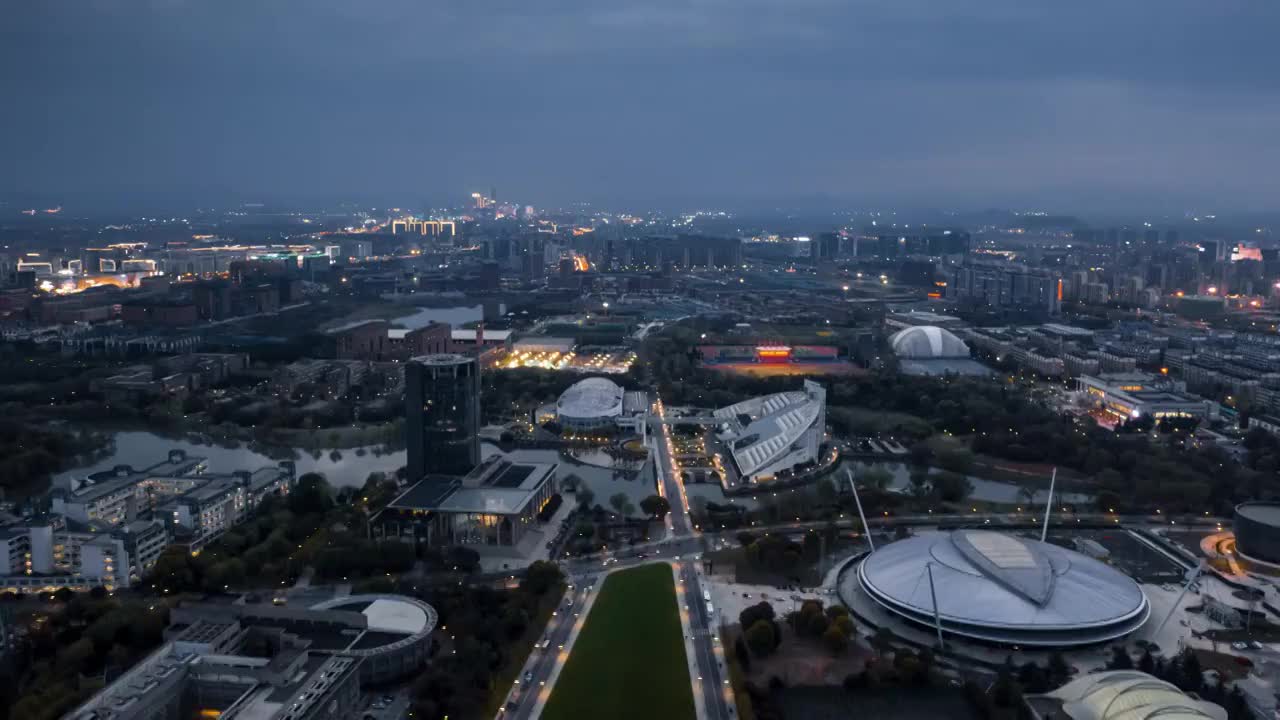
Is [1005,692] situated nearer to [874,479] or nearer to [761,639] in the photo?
[761,639]

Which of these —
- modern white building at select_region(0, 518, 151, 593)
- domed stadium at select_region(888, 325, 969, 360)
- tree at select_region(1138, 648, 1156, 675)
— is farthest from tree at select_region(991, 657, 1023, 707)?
domed stadium at select_region(888, 325, 969, 360)

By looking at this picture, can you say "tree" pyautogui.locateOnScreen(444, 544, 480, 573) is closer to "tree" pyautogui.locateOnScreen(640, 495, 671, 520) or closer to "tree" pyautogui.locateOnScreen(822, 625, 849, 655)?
"tree" pyautogui.locateOnScreen(640, 495, 671, 520)

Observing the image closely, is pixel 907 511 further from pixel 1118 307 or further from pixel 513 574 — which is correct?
pixel 1118 307

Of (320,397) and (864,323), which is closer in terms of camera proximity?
(320,397)

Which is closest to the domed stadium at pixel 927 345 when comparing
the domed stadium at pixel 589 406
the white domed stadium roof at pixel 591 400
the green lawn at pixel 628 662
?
the white domed stadium roof at pixel 591 400

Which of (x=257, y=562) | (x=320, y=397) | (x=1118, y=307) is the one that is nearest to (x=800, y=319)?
(x=1118, y=307)

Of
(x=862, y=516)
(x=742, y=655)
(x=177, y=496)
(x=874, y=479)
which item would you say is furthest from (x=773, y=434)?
(x=177, y=496)

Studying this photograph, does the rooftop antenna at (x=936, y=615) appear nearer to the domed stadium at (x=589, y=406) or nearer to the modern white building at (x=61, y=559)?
the modern white building at (x=61, y=559)

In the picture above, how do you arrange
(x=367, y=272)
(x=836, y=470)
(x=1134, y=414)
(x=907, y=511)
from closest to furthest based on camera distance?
(x=907, y=511), (x=836, y=470), (x=1134, y=414), (x=367, y=272)
